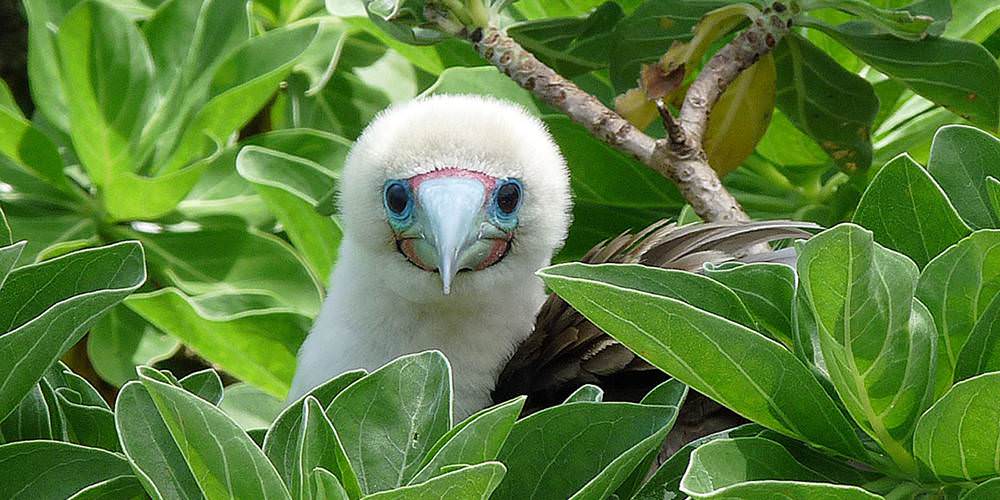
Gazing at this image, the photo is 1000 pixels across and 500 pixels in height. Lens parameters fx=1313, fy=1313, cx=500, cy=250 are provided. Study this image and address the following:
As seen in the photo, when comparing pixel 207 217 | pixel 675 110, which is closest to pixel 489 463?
pixel 675 110

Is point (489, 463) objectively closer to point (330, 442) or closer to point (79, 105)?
point (330, 442)

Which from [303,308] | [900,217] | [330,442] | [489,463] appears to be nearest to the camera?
[489,463]

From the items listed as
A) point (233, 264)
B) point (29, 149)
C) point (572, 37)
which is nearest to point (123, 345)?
point (233, 264)

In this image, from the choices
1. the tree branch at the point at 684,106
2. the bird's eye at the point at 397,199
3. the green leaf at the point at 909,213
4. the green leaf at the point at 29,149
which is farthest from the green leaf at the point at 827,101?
the green leaf at the point at 29,149

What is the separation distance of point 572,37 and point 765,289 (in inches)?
28.3

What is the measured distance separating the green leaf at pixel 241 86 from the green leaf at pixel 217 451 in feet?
3.11

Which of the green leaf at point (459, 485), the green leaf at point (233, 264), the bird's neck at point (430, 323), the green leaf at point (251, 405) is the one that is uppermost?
the green leaf at point (459, 485)

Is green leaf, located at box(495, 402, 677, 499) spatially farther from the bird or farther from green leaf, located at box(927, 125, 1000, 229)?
the bird

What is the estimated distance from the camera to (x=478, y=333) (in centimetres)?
140

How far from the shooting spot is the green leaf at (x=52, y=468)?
2.76ft

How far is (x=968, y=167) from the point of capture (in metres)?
0.90

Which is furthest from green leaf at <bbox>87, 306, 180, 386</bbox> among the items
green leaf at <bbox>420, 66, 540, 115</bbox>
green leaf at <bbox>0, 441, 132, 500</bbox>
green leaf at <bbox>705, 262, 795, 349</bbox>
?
green leaf at <bbox>705, 262, 795, 349</bbox>

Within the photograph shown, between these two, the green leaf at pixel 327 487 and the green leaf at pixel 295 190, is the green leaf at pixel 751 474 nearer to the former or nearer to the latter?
the green leaf at pixel 327 487

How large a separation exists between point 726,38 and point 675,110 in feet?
0.33
